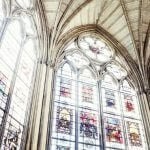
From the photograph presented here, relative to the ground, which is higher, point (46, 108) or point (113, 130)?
point (46, 108)

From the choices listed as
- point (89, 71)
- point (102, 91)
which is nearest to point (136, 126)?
point (102, 91)

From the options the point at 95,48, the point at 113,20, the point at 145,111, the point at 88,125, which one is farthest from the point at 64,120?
the point at 113,20

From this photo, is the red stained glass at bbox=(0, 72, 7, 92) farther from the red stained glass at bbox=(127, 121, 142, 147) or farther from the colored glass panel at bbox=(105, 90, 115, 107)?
the red stained glass at bbox=(127, 121, 142, 147)

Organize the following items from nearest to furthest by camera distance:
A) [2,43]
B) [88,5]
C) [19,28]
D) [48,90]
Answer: [2,43], [48,90], [19,28], [88,5]

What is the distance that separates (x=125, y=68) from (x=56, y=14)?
4149mm

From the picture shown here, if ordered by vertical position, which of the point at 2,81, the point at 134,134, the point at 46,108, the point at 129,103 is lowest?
the point at 134,134

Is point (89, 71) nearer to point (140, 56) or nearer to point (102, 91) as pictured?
point (102, 91)

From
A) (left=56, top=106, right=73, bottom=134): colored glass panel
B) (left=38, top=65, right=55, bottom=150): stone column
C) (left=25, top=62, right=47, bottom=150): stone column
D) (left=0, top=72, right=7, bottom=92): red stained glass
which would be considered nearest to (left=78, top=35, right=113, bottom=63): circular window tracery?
(left=38, top=65, right=55, bottom=150): stone column

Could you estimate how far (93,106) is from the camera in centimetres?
1098

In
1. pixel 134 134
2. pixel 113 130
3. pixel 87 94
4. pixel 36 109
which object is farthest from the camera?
pixel 87 94

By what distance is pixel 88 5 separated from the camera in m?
12.9

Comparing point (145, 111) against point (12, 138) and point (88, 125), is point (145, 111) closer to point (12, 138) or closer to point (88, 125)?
point (88, 125)

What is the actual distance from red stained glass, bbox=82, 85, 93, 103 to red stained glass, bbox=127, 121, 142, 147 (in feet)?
5.82

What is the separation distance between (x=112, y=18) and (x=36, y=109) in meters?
6.77
